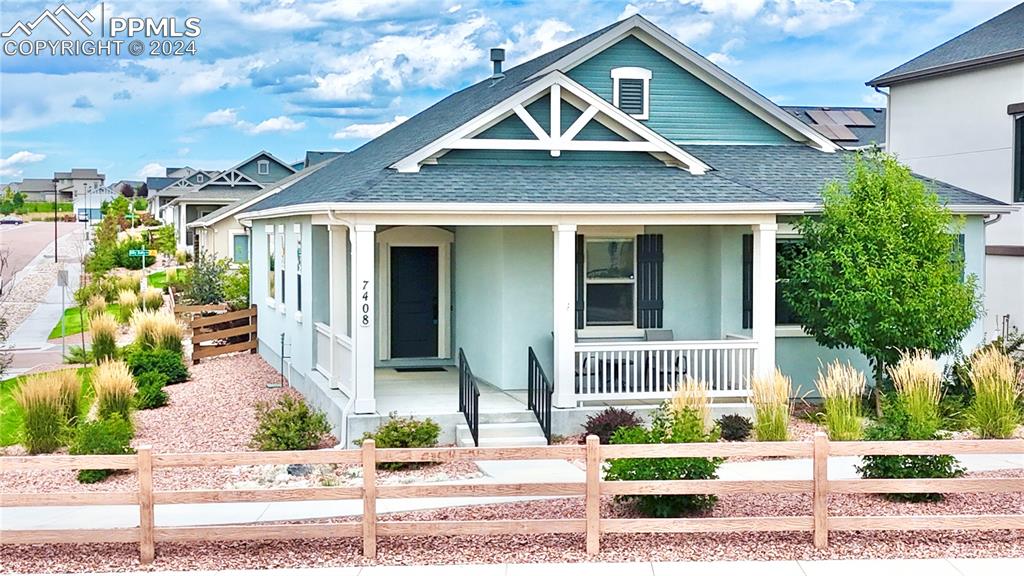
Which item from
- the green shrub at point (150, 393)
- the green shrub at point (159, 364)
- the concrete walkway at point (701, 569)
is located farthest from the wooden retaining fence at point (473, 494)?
the green shrub at point (159, 364)

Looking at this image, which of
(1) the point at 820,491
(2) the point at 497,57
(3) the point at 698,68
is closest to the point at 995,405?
(1) the point at 820,491

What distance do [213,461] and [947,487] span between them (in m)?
5.91

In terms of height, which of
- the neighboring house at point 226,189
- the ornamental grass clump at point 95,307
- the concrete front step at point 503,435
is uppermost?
the neighboring house at point 226,189

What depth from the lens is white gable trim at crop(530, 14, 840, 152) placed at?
709 inches

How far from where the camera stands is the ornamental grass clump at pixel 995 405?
1348 cm

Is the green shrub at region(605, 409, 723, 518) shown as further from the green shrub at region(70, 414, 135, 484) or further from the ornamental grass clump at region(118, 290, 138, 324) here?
the ornamental grass clump at region(118, 290, 138, 324)

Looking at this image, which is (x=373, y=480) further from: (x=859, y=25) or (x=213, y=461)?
(x=859, y=25)

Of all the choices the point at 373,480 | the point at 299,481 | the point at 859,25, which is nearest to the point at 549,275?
the point at 299,481

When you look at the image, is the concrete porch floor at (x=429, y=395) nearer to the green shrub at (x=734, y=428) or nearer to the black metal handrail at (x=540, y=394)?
the black metal handrail at (x=540, y=394)

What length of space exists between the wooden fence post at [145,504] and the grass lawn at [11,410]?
712cm

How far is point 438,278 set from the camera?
1872cm

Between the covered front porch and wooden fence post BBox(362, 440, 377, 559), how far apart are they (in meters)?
4.86

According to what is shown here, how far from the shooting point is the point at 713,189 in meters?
15.0

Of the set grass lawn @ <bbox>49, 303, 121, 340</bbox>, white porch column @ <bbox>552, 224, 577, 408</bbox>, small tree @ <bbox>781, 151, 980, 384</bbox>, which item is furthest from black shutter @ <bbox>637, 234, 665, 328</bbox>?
grass lawn @ <bbox>49, 303, 121, 340</bbox>
